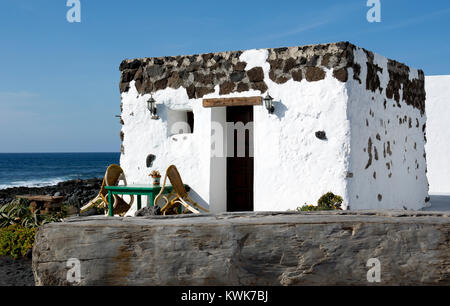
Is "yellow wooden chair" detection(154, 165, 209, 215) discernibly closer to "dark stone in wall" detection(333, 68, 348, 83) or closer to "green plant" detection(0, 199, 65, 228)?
"green plant" detection(0, 199, 65, 228)

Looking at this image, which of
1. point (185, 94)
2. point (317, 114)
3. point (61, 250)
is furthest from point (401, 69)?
point (61, 250)

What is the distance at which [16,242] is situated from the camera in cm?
539

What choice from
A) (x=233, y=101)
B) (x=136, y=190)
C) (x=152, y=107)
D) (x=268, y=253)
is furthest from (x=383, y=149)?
(x=268, y=253)

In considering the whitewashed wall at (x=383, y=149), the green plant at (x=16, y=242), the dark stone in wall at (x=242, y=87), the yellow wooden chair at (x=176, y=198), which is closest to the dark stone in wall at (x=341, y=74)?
the whitewashed wall at (x=383, y=149)

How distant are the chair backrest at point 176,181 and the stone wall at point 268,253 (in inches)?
149

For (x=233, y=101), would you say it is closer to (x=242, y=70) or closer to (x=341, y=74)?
(x=242, y=70)

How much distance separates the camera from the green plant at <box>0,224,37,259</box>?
525 cm

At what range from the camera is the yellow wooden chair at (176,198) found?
6.84m

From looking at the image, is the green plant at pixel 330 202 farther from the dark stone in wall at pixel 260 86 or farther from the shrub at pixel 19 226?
the shrub at pixel 19 226

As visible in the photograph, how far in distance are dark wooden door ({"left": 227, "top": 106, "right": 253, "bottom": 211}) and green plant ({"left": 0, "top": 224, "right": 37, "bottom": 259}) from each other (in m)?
3.27

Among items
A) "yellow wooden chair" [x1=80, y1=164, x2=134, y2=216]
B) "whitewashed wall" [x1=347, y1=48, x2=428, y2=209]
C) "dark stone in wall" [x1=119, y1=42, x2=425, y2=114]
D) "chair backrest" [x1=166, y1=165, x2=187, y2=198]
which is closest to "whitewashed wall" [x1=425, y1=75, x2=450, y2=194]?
"whitewashed wall" [x1=347, y1=48, x2=428, y2=209]

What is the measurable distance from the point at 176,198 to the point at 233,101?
179 centimetres
